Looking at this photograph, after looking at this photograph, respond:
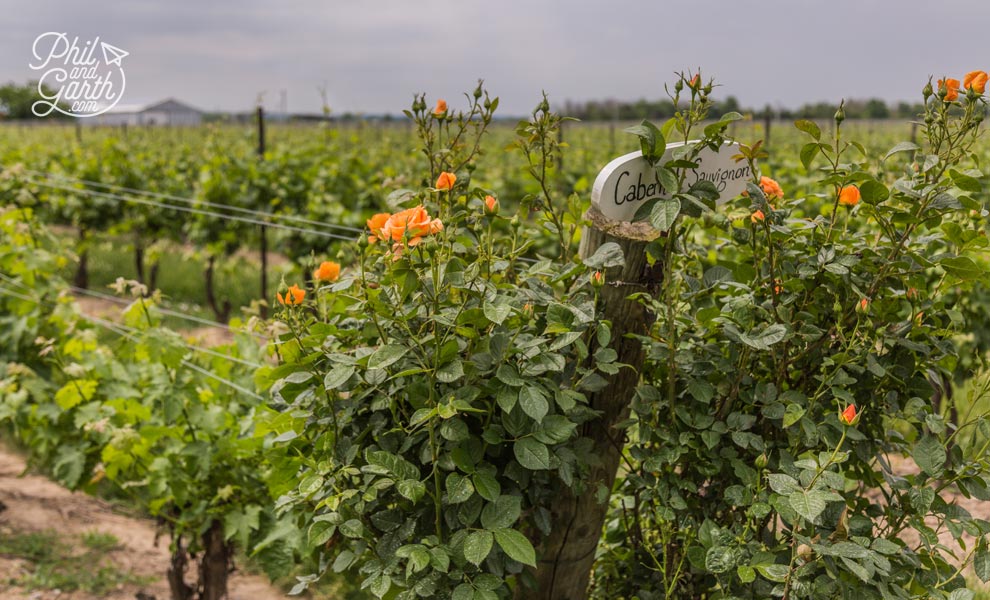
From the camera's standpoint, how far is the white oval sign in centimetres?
141

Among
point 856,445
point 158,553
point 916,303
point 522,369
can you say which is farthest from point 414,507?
point 158,553

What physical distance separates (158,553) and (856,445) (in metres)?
2.79

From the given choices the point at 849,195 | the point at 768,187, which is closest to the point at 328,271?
the point at 768,187

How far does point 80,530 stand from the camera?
3.38 meters

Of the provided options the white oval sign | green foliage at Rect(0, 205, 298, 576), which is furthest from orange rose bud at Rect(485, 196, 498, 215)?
green foliage at Rect(0, 205, 298, 576)

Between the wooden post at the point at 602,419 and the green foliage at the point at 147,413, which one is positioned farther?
the green foliage at the point at 147,413

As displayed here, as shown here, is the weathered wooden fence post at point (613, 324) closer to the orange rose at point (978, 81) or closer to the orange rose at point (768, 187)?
the orange rose at point (768, 187)

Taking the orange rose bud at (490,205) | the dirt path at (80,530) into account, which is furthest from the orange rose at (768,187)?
the dirt path at (80,530)

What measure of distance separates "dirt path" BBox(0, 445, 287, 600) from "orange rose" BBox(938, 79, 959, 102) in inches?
105

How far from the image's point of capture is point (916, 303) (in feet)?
4.90

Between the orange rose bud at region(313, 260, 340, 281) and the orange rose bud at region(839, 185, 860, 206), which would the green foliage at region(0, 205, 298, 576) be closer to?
the orange rose bud at region(313, 260, 340, 281)

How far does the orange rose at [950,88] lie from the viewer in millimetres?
1304

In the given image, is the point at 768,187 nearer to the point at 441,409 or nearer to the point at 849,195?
the point at 849,195

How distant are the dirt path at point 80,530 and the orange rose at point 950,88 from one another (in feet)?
8.77
